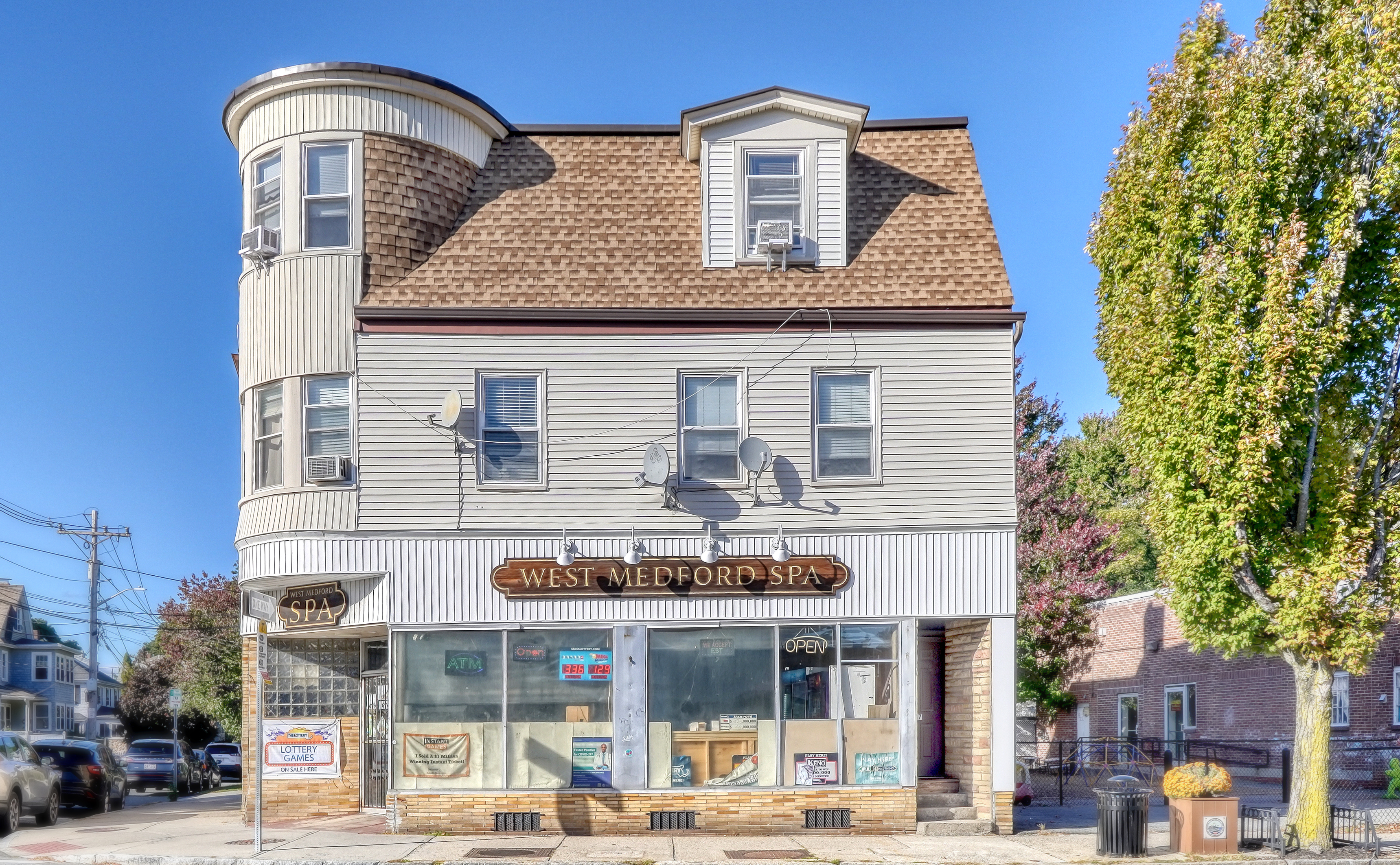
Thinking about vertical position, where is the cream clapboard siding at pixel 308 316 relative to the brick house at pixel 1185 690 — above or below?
above

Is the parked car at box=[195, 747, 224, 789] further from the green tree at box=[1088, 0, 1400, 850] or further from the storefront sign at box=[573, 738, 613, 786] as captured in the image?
the green tree at box=[1088, 0, 1400, 850]

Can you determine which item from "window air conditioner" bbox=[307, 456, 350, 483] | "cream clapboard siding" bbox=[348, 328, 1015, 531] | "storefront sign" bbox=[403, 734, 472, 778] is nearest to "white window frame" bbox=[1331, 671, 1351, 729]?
"cream clapboard siding" bbox=[348, 328, 1015, 531]

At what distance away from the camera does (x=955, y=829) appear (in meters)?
17.3

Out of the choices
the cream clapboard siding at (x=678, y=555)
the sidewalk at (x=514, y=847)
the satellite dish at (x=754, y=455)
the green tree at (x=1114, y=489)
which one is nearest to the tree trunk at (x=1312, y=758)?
the sidewalk at (x=514, y=847)

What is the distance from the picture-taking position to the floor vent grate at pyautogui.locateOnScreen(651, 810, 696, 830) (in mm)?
17203

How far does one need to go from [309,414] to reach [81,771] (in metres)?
10.1

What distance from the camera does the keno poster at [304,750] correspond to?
19.2 meters

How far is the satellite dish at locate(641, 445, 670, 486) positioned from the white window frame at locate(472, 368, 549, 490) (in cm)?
134

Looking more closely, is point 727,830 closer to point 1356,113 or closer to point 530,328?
point 530,328

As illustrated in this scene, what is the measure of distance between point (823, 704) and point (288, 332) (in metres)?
8.70

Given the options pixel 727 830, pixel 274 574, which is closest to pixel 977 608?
pixel 727 830

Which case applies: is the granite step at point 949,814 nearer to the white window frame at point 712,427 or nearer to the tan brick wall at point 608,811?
the tan brick wall at point 608,811

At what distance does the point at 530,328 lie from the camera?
1783 centimetres

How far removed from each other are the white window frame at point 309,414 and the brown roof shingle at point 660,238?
116 cm
